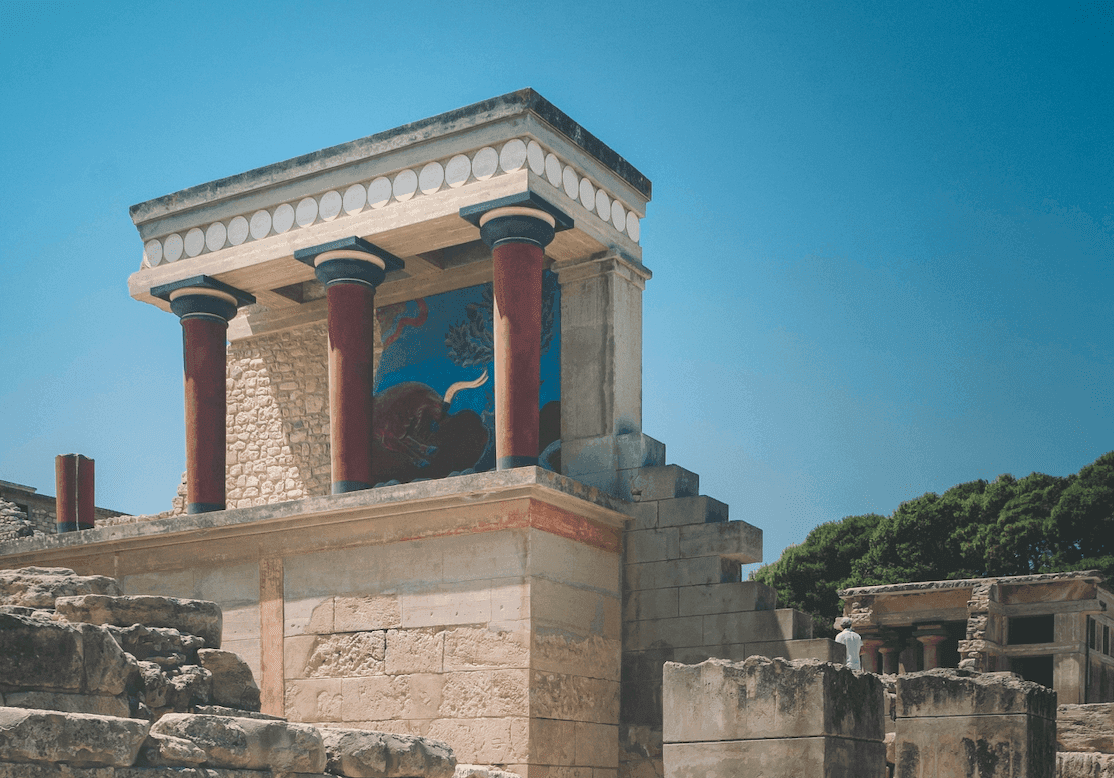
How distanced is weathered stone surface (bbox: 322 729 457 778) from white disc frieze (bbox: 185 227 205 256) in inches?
351

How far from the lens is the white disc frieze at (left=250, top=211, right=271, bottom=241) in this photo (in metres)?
13.5

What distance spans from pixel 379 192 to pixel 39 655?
8054 mm

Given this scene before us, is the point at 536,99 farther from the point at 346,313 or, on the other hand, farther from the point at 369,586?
the point at 369,586

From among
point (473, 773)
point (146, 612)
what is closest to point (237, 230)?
point (146, 612)

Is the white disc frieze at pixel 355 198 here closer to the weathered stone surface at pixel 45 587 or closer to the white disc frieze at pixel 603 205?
the white disc frieze at pixel 603 205

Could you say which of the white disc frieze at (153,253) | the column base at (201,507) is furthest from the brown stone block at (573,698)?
the white disc frieze at (153,253)

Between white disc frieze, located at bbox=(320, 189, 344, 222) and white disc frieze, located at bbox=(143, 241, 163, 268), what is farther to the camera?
white disc frieze, located at bbox=(143, 241, 163, 268)

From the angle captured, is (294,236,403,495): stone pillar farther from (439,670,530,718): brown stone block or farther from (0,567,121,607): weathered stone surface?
(0,567,121,607): weathered stone surface

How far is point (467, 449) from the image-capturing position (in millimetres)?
13625

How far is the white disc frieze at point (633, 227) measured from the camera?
13414mm

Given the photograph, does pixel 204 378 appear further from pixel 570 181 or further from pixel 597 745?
pixel 597 745

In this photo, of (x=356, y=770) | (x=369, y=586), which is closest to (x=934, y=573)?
(x=369, y=586)

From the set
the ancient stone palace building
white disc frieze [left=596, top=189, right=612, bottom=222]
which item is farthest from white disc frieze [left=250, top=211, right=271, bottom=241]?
white disc frieze [left=596, top=189, right=612, bottom=222]

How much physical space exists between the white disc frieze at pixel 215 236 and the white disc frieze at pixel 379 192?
205cm
